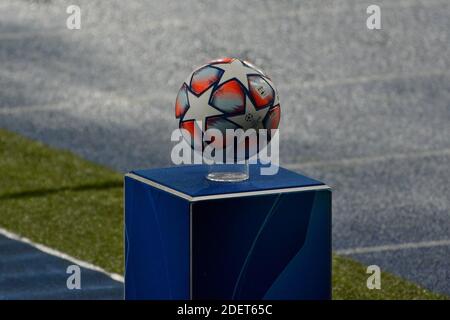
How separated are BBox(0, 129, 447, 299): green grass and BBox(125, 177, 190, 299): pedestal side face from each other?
6.64ft

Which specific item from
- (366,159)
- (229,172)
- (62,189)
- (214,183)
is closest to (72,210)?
(62,189)

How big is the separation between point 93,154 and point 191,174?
4.98 m

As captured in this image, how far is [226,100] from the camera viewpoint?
7023mm

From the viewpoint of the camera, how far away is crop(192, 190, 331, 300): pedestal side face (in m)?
6.84

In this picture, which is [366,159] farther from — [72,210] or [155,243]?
[155,243]

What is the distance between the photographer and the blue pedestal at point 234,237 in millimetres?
6840

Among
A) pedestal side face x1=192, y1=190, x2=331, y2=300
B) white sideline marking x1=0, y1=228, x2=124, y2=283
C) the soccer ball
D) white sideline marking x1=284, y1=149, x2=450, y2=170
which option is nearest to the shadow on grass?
white sideline marking x1=0, y1=228, x2=124, y2=283

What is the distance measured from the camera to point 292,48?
1564cm

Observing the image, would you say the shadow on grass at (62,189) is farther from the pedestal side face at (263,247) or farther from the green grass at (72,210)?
the pedestal side face at (263,247)

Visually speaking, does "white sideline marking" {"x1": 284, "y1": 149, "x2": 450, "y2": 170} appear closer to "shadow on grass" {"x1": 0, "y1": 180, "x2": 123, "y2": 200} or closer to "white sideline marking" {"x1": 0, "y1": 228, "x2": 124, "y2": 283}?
"shadow on grass" {"x1": 0, "y1": 180, "x2": 123, "y2": 200}

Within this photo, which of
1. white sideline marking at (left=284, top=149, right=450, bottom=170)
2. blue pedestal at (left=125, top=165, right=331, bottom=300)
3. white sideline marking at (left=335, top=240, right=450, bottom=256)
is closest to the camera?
blue pedestal at (left=125, top=165, right=331, bottom=300)

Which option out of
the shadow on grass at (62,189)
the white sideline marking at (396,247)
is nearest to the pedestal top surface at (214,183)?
the white sideline marking at (396,247)

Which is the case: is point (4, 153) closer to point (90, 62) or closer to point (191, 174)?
point (90, 62)

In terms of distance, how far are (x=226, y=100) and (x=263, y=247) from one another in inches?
29.5
